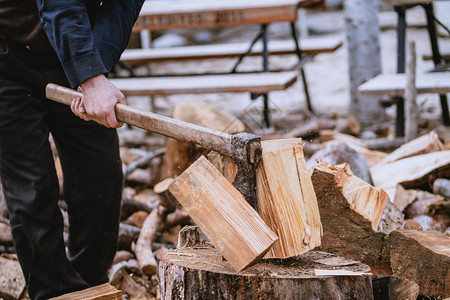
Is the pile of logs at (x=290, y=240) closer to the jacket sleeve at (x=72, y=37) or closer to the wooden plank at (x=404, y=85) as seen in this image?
the jacket sleeve at (x=72, y=37)

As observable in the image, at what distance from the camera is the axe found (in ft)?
5.91

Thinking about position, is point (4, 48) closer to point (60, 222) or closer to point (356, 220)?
point (60, 222)

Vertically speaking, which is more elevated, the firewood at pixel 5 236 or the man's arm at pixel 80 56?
the man's arm at pixel 80 56

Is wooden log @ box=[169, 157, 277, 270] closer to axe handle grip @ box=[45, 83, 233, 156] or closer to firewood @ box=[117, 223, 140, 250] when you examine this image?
axe handle grip @ box=[45, 83, 233, 156]

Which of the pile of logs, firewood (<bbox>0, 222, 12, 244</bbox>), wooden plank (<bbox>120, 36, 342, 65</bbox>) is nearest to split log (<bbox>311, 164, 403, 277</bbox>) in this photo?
the pile of logs

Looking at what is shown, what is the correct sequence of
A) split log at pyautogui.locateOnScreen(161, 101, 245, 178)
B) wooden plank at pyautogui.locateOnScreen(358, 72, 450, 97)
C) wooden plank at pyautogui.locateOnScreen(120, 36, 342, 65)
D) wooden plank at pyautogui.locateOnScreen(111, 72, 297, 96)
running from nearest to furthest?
1. split log at pyautogui.locateOnScreen(161, 101, 245, 178)
2. wooden plank at pyautogui.locateOnScreen(358, 72, 450, 97)
3. wooden plank at pyautogui.locateOnScreen(111, 72, 297, 96)
4. wooden plank at pyautogui.locateOnScreen(120, 36, 342, 65)

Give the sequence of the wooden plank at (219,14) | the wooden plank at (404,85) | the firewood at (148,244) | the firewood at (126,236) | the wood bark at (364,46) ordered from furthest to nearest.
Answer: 1. the wood bark at (364,46)
2. the wooden plank at (219,14)
3. the wooden plank at (404,85)
4. the firewood at (126,236)
5. the firewood at (148,244)

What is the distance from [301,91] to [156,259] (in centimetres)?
660

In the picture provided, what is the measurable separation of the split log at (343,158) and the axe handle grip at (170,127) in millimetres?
1622

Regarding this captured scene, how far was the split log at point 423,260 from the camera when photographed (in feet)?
6.91

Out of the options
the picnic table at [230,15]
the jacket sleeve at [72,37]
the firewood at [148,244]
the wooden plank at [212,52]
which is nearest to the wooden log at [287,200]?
the jacket sleeve at [72,37]

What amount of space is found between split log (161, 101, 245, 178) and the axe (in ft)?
5.49

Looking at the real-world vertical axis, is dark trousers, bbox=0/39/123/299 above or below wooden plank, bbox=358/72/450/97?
above

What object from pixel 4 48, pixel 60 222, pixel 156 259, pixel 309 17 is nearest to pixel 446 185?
pixel 156 259
